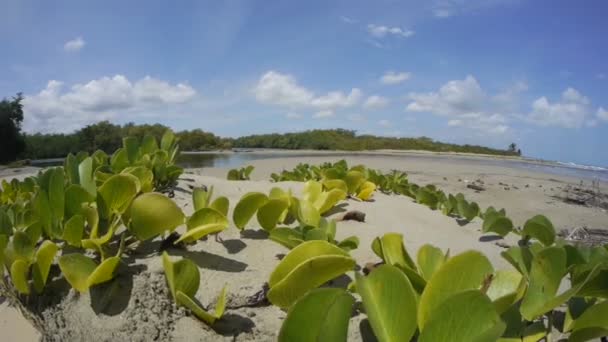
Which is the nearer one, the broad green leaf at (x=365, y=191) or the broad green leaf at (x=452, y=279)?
the broad green leaf at (x=452, y=279)

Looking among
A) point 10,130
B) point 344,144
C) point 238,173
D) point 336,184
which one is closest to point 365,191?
point 336,184

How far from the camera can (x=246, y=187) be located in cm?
209

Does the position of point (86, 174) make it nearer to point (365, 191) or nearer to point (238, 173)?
point (365, 191)

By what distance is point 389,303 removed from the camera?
58 centimetres

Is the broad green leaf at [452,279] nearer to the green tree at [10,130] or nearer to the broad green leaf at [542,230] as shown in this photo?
the broad green leaf at [542,230]

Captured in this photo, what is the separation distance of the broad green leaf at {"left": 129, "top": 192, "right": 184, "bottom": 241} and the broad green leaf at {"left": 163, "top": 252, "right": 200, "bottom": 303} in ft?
0.55

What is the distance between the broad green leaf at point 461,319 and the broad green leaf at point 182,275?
1.48 feet

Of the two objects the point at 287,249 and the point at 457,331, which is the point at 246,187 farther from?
the point at 457,331

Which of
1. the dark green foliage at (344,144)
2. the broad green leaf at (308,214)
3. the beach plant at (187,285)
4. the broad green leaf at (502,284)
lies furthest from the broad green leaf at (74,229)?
the dark green foliage at (344,144)

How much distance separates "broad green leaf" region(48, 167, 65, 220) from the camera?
102cm

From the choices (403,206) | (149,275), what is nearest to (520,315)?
(149,275)

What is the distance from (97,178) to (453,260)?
120 centimetres

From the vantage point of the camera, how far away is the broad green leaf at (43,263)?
0.82 m

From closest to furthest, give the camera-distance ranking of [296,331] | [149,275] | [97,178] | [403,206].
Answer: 1. [296,331]
2. [149,275]
3. [97,178]
4. [403,206]
